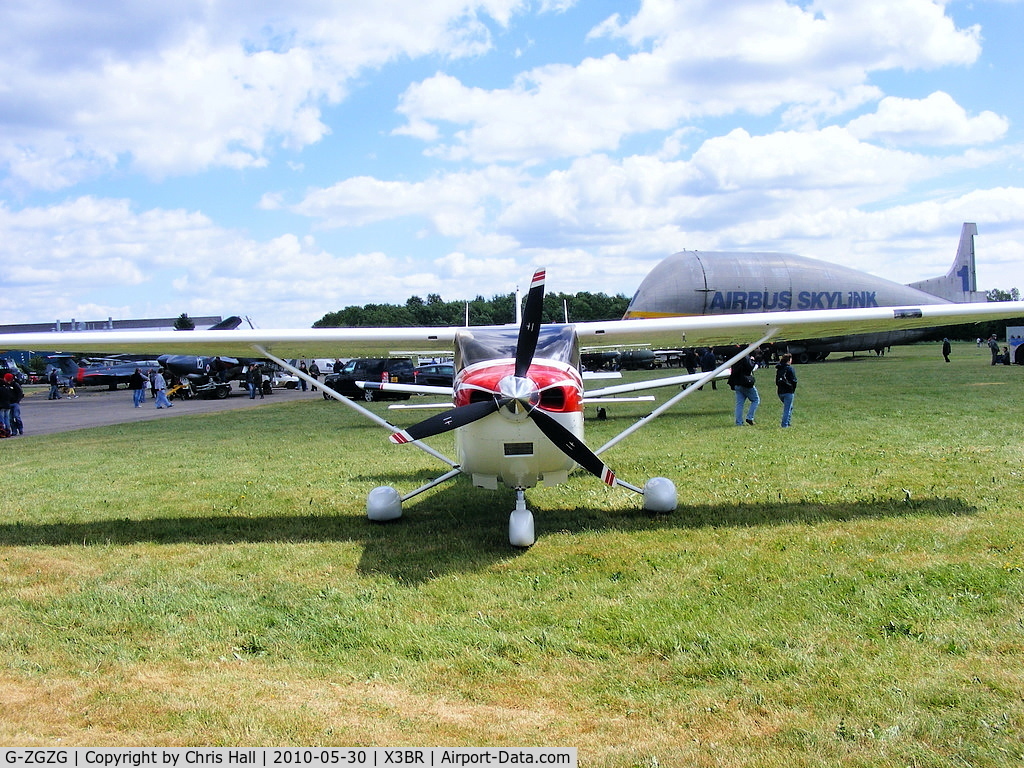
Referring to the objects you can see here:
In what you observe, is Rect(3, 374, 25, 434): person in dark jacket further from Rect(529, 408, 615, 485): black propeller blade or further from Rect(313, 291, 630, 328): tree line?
Rect(313, 291, 630, 328): tree line

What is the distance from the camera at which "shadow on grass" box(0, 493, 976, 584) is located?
7.30 meters

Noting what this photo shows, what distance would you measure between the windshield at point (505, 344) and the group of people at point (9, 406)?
17067 millimetres

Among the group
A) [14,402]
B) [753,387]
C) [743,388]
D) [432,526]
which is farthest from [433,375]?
[432,526]

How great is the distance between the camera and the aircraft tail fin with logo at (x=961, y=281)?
182 feet

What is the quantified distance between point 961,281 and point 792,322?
57065mm

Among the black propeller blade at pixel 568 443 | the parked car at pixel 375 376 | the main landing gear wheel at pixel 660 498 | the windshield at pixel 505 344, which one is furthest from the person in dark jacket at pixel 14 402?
the black propeller blade at pixel 568 443

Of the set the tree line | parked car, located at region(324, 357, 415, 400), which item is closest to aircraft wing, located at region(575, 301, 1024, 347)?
parked car, located at region(324, 357, 415, 400)

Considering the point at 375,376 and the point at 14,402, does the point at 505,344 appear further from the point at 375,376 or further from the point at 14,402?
the point at 375,376

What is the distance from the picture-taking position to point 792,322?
8352 millimetres

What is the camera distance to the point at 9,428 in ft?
69.4

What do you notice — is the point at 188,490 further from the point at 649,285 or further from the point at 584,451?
the point at 649,285

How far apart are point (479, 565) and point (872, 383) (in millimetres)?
27134

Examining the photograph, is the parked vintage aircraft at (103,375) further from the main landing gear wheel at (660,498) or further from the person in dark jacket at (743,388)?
the main landing gear wheel at (660,498)

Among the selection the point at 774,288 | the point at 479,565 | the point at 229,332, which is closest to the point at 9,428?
the point at 229,332
